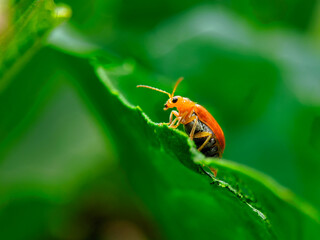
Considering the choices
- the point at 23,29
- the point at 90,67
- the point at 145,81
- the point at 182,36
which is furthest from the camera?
the point at 182,36

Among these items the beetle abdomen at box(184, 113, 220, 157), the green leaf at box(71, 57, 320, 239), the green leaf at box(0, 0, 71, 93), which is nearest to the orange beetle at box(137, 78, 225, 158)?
the beetle abdomen at box(184, 113, 220, 157)

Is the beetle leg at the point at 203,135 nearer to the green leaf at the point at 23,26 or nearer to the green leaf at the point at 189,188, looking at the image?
the green leaf at the point at 189,188

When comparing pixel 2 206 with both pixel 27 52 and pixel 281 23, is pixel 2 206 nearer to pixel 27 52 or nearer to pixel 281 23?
pixel 27 52

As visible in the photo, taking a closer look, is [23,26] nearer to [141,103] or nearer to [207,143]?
[141,103]

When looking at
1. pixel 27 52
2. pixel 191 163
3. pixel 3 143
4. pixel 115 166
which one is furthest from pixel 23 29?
pixel 115 166

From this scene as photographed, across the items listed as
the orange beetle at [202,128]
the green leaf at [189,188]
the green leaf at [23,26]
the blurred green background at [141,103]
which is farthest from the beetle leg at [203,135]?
the green leaf at [23,26]

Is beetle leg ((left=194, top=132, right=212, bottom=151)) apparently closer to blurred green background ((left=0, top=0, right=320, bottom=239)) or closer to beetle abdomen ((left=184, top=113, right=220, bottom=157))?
beetle abdomen ((left=184, top=113, right=220, bottom=157))
